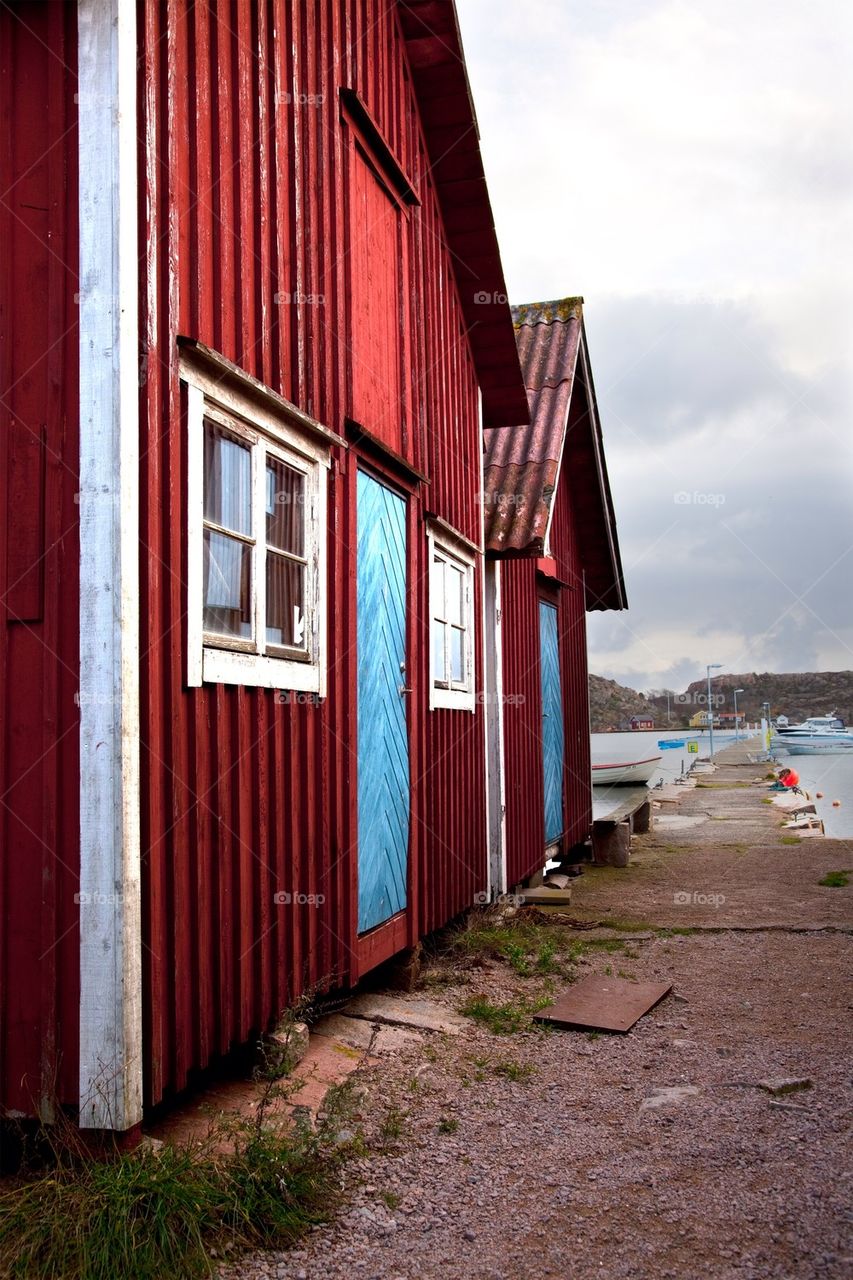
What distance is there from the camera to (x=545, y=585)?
12.1 m

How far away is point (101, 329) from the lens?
3.59 meters

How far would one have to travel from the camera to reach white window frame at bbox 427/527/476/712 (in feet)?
24.7

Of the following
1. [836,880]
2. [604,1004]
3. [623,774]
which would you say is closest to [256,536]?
[604,1004]

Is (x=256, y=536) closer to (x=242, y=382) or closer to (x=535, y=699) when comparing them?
(x=242, y=382)

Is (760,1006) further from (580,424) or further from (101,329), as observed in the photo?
(580,424)

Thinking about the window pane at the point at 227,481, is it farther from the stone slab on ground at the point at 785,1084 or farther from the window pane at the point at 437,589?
the stone slab on ground at the point at 785,1084

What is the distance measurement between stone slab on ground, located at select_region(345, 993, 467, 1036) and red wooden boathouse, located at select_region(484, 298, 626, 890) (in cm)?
323

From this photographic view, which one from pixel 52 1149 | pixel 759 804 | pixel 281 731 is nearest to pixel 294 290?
pixel 281 731

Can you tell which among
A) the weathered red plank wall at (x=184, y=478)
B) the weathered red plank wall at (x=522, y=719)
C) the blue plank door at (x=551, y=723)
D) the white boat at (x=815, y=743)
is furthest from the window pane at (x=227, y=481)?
the white boat at (x=815, y=743)

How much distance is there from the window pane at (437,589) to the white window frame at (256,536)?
2295 millimetres

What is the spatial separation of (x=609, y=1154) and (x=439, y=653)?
424 centimetres

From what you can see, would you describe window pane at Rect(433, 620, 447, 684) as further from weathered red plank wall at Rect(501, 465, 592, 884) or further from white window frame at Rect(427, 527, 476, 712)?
weathered red plank wall at Rect(501, 465, 592, 884)

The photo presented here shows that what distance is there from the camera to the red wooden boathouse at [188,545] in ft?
11.6

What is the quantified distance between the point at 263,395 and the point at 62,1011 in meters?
2.56
